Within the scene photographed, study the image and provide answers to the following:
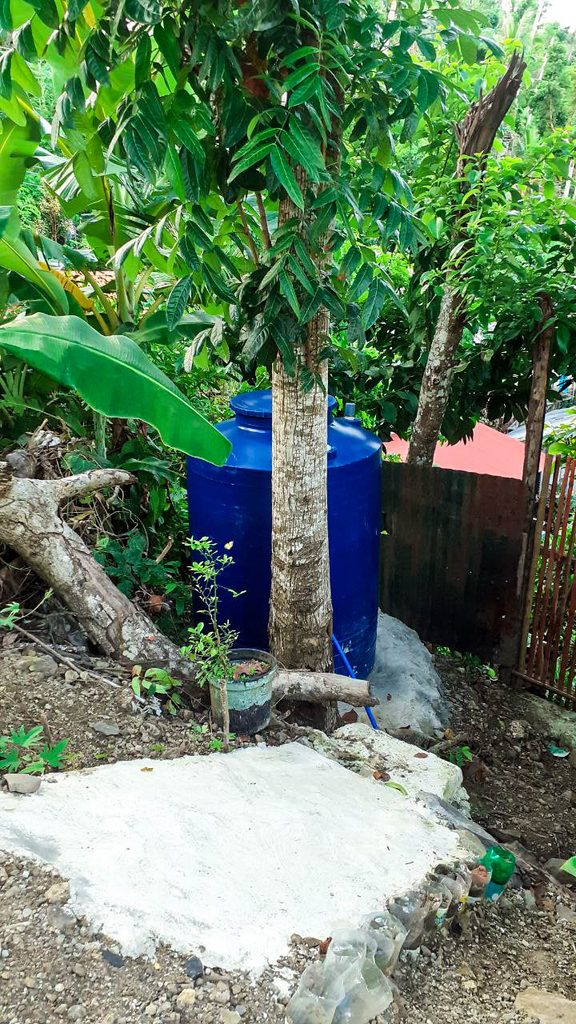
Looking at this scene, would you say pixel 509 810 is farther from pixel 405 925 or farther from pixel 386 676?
pixel 405 925

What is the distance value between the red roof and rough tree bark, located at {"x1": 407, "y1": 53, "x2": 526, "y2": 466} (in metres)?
3.24

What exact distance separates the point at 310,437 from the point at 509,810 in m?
2.02

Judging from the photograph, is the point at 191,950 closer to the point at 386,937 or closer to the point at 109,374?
the point at 386,937

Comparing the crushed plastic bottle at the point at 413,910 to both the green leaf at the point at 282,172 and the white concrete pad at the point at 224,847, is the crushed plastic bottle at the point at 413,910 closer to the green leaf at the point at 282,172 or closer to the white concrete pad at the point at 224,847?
the white concrete pad at the point at 224,847

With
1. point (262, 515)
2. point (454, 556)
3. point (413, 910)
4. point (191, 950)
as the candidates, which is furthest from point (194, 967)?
point (454, 556)

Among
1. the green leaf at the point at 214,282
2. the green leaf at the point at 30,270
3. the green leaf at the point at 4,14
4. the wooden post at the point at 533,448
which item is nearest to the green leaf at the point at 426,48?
the green leaf at the point at 214,282

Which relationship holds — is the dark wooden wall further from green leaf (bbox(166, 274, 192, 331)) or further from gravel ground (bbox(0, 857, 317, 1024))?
gravel ground (bbox(0, 857, 317, 1024))

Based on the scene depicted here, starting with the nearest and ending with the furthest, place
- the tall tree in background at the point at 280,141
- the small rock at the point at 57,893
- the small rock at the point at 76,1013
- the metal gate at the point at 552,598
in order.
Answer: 1. the small rock at the point at 76,1013
2. the small rock at the point at 57,893
3. the tall tree in background at the point at 280,141
4. the metal gate at the point at 552,598

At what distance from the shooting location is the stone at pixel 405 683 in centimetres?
427

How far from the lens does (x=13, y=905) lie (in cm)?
197

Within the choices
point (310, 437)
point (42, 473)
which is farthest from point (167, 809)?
point (42, 473)

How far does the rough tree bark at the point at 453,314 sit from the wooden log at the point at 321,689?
6.67 feet

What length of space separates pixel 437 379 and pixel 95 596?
2.47 m

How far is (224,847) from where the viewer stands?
95.0 inches
